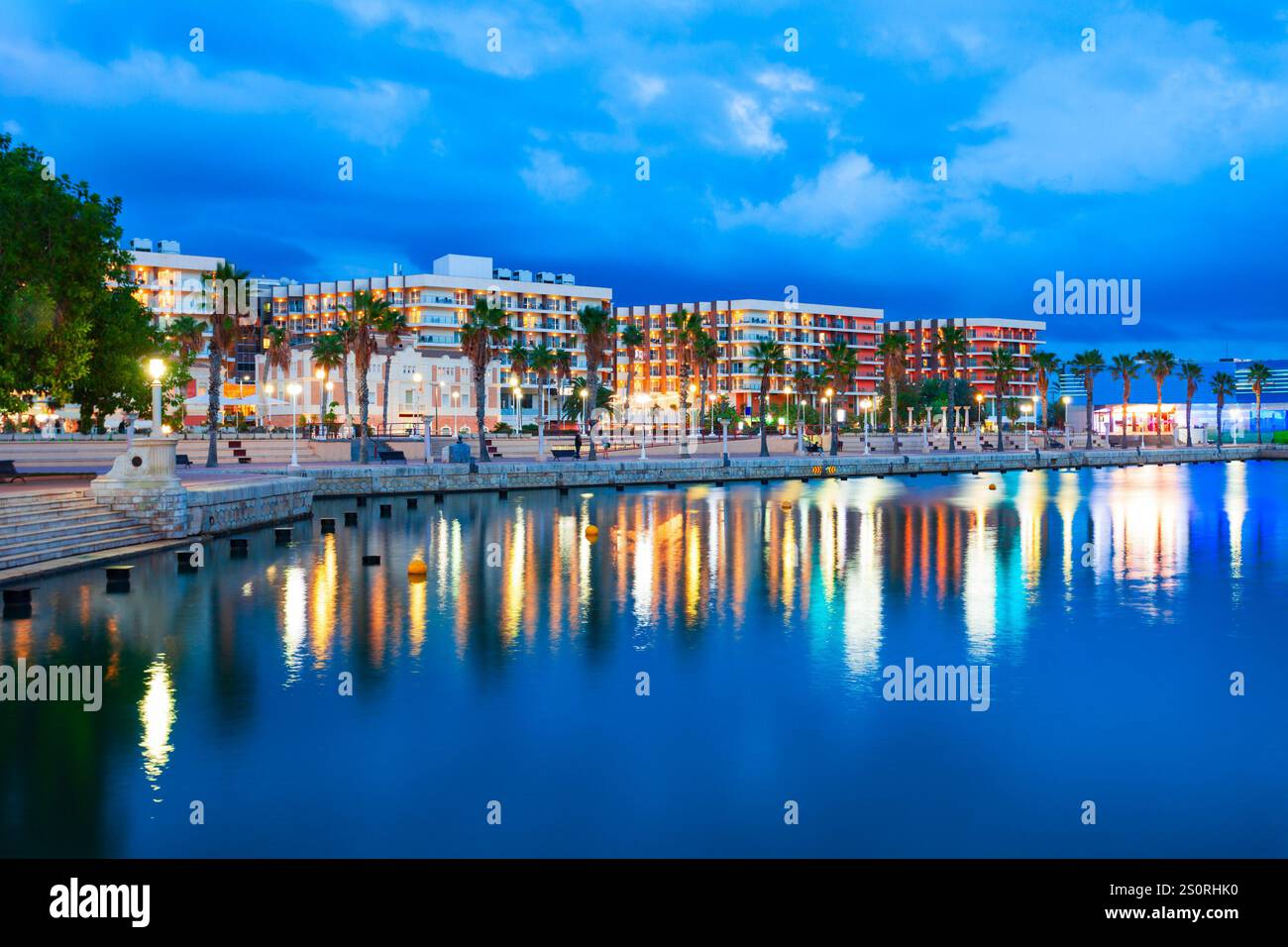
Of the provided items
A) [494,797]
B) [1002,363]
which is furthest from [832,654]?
[1002,363]

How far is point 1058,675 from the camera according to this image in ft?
48.8

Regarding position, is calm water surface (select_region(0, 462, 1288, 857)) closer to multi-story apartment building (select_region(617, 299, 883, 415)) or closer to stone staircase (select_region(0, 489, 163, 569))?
stone staircase (select_region(0, 489, 163, 569))

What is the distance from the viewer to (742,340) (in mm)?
165750

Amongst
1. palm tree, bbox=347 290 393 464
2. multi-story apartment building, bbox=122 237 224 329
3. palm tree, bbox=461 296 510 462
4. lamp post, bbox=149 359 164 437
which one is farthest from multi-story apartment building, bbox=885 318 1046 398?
lamp post, bbox=149 359 164 437

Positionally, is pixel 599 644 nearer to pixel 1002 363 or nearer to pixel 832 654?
pixel 832 654

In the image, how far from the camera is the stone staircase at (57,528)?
922 inches

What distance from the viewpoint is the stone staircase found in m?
23.4

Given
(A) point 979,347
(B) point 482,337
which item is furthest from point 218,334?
(A) point 979,347

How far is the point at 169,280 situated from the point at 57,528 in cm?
11432

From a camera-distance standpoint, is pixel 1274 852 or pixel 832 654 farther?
pixel 832 654

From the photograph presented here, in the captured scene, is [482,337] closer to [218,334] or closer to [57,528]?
[218,334]

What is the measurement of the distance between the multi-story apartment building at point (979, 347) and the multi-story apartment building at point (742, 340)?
56.3ft
